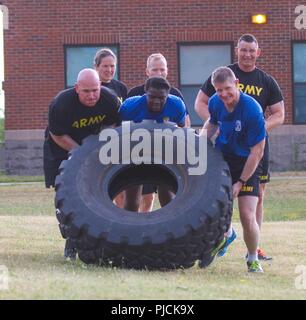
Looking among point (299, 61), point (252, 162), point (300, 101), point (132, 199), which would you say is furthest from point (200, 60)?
point (252, 162)

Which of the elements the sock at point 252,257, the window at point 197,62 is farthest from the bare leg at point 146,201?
the window at point 197,62

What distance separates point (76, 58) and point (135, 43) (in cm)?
143

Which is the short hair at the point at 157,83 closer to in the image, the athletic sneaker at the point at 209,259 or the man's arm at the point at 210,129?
the man's arm at the point at 210,129

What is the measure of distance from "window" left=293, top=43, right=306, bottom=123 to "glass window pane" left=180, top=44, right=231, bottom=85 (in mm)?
1602

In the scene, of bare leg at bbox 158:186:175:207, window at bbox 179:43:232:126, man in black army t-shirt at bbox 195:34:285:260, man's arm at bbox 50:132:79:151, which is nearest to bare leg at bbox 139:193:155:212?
bare leg at bbox 158:186:175:207

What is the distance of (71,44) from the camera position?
2358cm

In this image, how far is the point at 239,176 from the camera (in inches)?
349

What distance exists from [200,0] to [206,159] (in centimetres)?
1519

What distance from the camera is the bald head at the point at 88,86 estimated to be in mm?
8871

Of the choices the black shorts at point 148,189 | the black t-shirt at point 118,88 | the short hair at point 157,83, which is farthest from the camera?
the black t-shirt at point 118,88

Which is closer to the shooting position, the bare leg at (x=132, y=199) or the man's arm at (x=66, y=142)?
the man's arm at (x=66, y=142)

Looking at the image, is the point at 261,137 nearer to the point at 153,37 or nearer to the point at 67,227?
the point at 67,227

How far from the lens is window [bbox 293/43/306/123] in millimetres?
23766

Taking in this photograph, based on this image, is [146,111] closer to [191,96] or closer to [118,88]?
[118,88]
